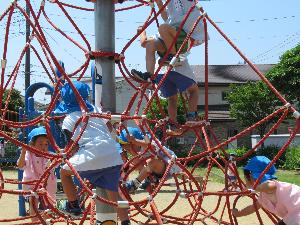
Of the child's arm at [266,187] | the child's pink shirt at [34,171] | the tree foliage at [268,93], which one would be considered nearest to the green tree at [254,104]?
the tree foliage at [268,93]

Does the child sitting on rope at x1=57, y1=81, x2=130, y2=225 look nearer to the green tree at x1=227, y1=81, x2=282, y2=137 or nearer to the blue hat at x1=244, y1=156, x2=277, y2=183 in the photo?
the blue hat at x1=244, y1=156, x2=277, y2=183

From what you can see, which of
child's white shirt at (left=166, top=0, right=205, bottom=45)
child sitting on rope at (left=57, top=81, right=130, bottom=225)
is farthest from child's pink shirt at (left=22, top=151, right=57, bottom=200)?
child's white shirt at (left=166, top=0, right=205, bottom=45)

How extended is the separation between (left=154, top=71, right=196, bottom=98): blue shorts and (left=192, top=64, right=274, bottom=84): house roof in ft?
81.6

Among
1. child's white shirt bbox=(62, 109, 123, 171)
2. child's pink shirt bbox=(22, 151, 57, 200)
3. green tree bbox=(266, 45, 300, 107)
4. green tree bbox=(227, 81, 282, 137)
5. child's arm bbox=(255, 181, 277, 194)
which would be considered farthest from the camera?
green tree bbox=(227, 81, 282, 137)

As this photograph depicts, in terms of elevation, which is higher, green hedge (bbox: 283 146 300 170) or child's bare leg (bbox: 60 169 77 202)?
child's bare leg (bbox: 60 169 77 202)

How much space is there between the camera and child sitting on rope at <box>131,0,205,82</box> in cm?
364

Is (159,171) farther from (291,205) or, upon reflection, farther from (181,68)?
(291,205)

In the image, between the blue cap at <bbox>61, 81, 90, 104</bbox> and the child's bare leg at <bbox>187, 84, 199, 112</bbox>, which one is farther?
the child's bare leg at <bbox>187, 84, 199, 112</bbox>

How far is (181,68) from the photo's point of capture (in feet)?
12.8

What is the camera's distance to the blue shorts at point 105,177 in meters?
3.11

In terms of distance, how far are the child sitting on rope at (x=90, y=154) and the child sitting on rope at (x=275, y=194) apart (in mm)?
972

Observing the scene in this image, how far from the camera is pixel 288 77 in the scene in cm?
1728

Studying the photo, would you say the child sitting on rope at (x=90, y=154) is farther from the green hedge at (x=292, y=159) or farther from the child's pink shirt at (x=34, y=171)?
the green hedge at (x=292, y=159)

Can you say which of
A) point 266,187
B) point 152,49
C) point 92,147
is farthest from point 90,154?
point 266,187
